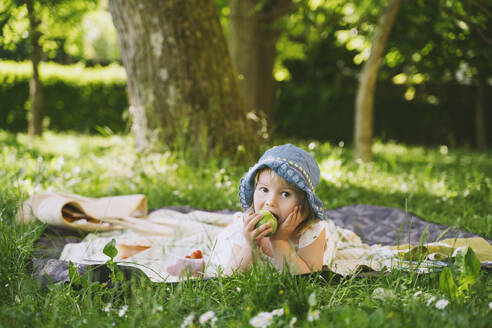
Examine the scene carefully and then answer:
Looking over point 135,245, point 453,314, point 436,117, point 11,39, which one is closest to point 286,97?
point 436,117

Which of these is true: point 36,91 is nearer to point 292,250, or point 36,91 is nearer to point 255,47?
point 255,47

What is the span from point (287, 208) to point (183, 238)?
113cm

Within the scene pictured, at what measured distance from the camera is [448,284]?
77.3 inches

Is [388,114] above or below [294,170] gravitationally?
below

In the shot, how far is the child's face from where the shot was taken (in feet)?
7.82

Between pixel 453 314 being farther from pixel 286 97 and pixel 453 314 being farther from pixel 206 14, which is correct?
pixel 286 97

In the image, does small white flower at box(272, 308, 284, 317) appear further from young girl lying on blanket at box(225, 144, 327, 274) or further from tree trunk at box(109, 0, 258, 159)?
tree trunk at box(109, 0, 258, 159)

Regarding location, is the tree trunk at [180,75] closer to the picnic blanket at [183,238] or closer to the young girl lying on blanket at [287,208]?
the picnic blanket at [183,238]

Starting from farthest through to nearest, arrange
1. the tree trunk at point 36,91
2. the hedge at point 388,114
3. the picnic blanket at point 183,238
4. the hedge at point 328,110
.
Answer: the hedge at point 388,114
the hedge at point 328,110
the tree trunk at point 36,91
the picnic blanket at point 183,238

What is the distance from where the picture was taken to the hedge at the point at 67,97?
1157 cm

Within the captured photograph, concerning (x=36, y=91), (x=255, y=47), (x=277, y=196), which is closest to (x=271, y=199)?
(x=277, y=196)

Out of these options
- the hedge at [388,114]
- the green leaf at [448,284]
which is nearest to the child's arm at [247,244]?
the green leaf at [448,284]

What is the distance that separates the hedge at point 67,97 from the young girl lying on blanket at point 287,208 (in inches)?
393

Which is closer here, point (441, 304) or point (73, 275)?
point (441, 304)
